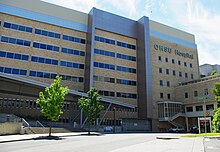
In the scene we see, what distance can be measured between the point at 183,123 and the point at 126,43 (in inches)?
970

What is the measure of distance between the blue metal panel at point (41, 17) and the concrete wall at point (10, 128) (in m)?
25.7

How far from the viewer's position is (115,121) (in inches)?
1994

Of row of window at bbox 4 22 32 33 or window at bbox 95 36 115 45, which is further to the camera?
window at bbox 95 36 115 45

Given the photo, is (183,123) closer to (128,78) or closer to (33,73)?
(128,78)

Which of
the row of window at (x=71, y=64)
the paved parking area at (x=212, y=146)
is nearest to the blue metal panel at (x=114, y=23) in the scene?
the row of window at (x=71, y=64)

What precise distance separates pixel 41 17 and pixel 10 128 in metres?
27.6

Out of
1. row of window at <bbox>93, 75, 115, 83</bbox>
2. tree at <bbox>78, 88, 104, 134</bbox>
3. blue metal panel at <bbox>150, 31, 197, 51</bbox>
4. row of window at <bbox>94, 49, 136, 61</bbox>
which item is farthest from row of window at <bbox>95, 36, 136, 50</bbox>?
tree at <bbox>78, 88, 104, 134</bbox>

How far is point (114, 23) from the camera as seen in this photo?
2206 inches

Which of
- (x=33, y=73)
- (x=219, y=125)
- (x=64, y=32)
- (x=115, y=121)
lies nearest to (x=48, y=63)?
(x=33, y=73)

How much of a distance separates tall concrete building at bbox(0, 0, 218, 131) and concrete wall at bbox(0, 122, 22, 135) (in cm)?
897

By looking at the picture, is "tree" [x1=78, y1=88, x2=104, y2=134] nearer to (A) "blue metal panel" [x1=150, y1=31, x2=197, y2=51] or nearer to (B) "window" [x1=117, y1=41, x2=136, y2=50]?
(B) "window" [x1=117, y1=41, x2=136, y2=50]

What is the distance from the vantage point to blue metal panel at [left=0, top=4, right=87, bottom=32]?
4493 cm

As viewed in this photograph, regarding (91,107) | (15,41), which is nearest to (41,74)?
(15,41)

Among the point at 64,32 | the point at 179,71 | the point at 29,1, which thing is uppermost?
the point at 29,1
